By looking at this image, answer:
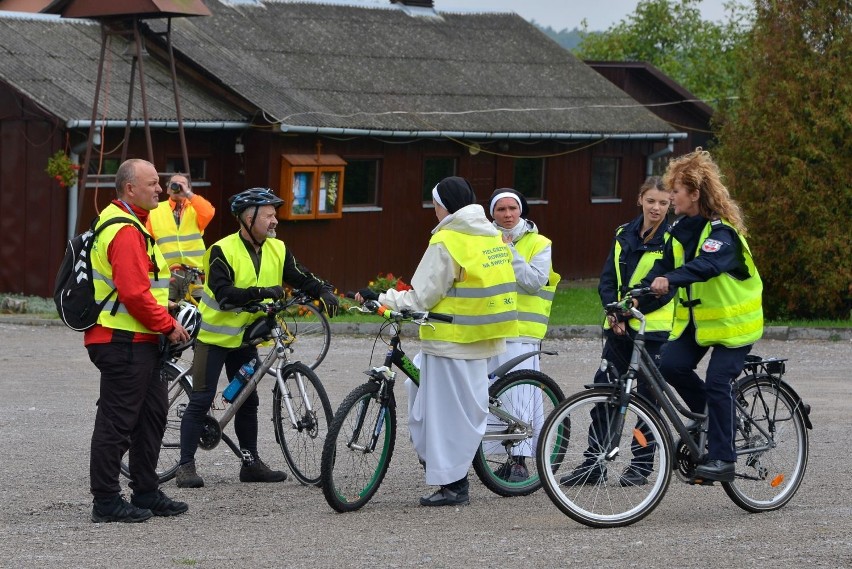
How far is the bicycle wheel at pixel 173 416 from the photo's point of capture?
8.79 metres

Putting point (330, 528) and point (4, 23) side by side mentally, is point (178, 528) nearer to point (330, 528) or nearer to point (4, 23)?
point (330, 528)

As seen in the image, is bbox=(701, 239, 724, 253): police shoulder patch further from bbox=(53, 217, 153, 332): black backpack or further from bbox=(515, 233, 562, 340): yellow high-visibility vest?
bbox=(53, 217, 153, 332): black backpack

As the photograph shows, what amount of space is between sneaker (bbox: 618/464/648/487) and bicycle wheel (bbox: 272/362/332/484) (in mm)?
1850

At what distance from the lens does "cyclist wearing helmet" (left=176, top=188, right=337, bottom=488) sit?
834 centimetres

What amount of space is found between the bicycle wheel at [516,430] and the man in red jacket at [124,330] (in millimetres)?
1916

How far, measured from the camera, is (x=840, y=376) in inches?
562

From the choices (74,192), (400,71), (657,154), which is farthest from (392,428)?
(657,154)

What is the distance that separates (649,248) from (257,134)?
14.6 meters

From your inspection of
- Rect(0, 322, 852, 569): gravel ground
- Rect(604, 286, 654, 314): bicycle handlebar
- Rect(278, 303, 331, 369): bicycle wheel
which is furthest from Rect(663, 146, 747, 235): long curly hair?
Rect(278, 303, 331, 369): bicycle wheel

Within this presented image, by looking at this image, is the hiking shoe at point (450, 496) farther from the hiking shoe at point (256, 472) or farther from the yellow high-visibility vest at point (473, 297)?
the hiking shoe at point (256, 472)

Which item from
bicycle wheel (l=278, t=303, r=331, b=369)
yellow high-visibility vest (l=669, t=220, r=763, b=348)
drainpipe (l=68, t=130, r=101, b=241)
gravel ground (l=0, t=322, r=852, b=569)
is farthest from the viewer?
drainpipe (l=68, t=130, r=101, b=241)

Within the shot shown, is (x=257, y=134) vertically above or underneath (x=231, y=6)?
underneath

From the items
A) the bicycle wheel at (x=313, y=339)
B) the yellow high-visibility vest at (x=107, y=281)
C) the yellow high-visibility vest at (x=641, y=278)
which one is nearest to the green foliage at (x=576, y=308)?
the bicycle wheel at (x=313, y=339)

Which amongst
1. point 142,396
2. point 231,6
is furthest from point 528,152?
point 142,396
